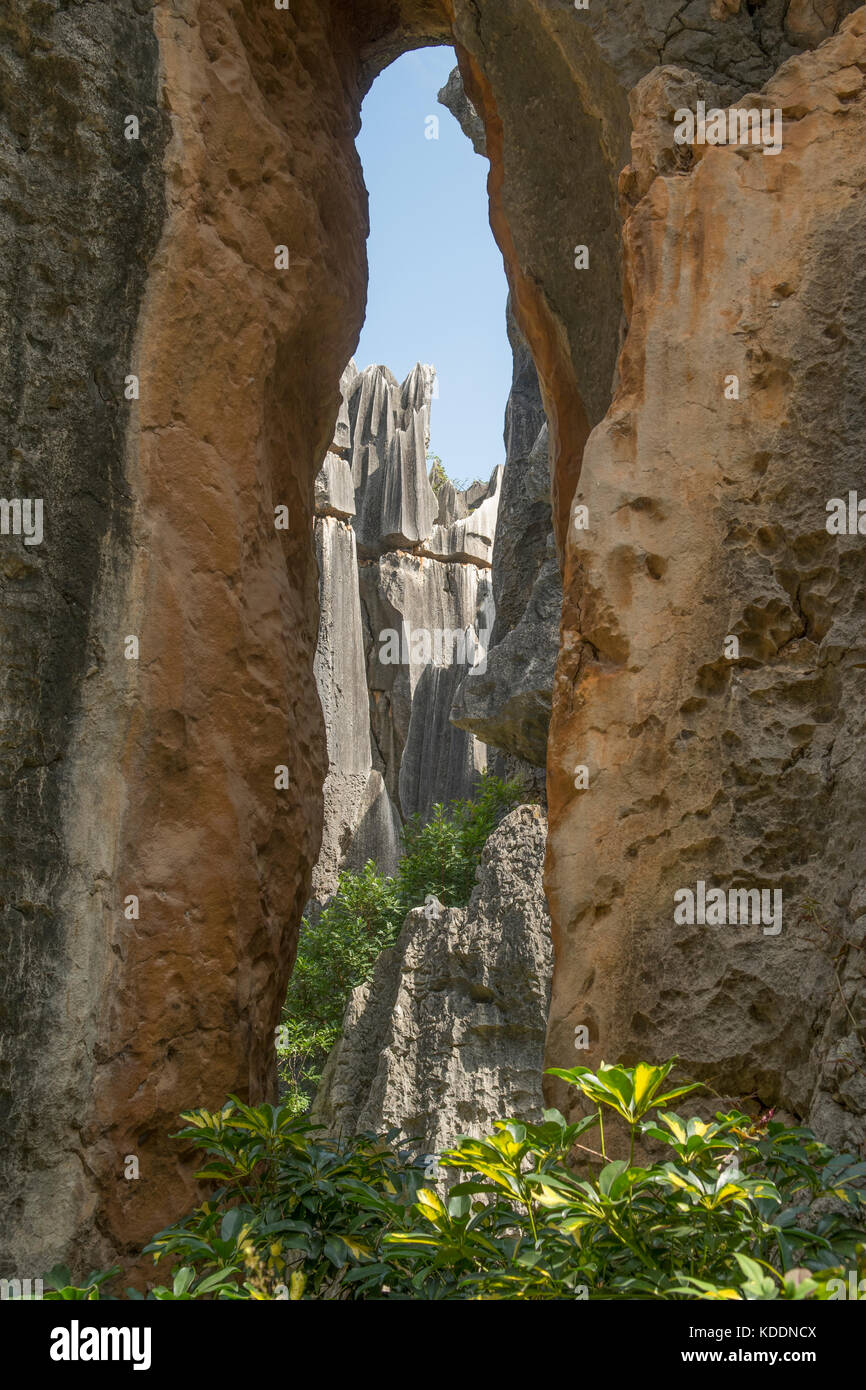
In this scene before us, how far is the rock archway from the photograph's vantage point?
14.9 ft

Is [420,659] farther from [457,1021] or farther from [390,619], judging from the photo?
[457,1021]

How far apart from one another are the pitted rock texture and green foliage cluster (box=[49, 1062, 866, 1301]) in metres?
0.89

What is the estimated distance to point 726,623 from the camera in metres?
4.54

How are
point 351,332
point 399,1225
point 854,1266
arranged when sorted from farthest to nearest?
1. point 351,332
2. point 399,1225
3. point 854,1266

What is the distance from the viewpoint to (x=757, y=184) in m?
4.82

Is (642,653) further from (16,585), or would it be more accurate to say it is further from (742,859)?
(16,585)

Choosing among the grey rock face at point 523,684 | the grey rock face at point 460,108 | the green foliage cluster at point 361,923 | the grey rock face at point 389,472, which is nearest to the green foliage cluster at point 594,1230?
the grey rock face at point 523,684

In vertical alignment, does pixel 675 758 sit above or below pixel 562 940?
above

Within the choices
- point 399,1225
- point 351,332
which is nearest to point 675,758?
point 399,1225

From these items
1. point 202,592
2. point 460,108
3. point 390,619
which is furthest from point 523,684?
point 390,619

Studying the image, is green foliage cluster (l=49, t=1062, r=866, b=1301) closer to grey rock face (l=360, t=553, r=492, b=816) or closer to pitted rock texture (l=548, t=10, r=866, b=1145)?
pitted rock texture (l=548, t=10, r=866, b=1145)

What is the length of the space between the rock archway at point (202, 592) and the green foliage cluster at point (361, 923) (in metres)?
7.84

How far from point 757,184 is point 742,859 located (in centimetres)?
251

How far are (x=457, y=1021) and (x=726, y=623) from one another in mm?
5810
